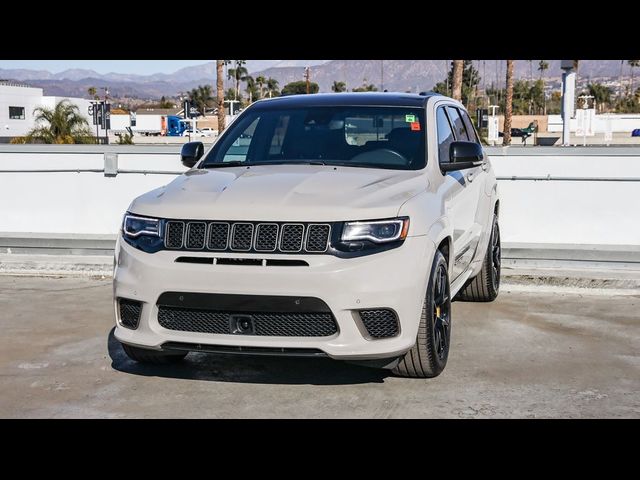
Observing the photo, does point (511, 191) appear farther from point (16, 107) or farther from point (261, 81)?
point (261, 81)

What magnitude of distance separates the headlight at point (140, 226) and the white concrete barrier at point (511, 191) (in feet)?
18.7

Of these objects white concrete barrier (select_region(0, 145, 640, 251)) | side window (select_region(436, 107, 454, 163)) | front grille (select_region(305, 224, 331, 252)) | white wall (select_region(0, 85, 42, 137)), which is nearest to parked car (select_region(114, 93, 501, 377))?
front grille (select_region(305, 224, 331, 252))

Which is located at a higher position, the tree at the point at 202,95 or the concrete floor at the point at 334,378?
the tree at the point at 202,95

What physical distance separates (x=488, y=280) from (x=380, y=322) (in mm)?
3442

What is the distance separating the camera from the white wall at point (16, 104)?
96.8 m

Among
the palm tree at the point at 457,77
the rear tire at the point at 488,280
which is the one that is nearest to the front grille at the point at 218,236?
the rear tire at the point at 488,280

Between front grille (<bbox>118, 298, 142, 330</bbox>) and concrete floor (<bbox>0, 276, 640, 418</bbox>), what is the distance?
1.42ft

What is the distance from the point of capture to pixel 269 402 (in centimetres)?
557

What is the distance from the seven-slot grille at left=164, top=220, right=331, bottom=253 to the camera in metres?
5.27

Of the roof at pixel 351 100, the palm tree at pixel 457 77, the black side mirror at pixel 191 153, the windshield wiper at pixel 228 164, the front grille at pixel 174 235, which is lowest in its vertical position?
the front grille at pixel 174 235

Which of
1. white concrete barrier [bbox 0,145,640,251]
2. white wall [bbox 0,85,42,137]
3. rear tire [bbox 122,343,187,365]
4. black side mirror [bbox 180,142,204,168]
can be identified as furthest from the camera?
white wall [bbox 0,85,42,137]

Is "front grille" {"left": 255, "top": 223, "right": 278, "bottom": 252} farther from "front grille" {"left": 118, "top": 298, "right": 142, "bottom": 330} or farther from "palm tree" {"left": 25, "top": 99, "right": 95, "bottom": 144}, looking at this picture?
"palm tree" {"left": 25, "top": 99, "right": 95, "bottom": 144}

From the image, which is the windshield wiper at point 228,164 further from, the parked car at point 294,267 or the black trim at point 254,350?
the black trim at point 254,350
